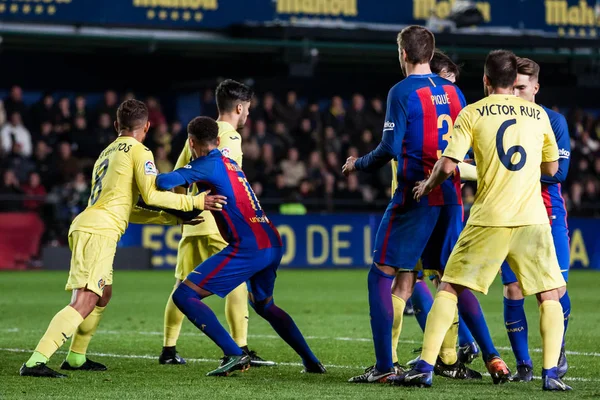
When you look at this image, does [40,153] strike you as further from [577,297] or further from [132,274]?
[577,297]

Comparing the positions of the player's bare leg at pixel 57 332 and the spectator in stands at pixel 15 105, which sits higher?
the spectator in stands at pixel 15 105

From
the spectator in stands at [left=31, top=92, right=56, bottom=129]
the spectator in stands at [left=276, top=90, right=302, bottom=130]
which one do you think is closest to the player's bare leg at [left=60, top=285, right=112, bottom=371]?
the spectator in stands at [left=31, top=92, right=56, bottom=129]

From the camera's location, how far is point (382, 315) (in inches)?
268

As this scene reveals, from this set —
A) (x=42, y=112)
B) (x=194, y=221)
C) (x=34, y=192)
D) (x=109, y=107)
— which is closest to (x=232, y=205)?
(x=194, y=221)

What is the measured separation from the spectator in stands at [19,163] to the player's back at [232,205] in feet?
45.4

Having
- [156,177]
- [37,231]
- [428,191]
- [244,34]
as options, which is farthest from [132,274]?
[428,191]

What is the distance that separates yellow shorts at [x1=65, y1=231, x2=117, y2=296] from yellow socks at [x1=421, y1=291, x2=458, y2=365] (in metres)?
2.24

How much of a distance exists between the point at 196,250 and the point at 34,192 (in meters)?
12.9

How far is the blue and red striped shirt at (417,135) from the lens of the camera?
6770mm

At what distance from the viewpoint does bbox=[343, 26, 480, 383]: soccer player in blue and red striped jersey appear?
22.2 feet

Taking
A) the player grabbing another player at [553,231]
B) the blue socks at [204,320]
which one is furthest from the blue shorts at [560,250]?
the blue socks at [204,320]

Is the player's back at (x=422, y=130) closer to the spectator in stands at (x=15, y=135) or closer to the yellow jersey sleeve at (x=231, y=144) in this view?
the yellow jersey sleeve at (x=231, y=144)

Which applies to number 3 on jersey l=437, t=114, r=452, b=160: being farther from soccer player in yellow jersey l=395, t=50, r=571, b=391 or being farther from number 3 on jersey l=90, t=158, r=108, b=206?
number 3 on jersey l=90, t=158, r=108, b=206

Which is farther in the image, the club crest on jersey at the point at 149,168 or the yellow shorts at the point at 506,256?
the club crest on jersey at the point at 149,168
